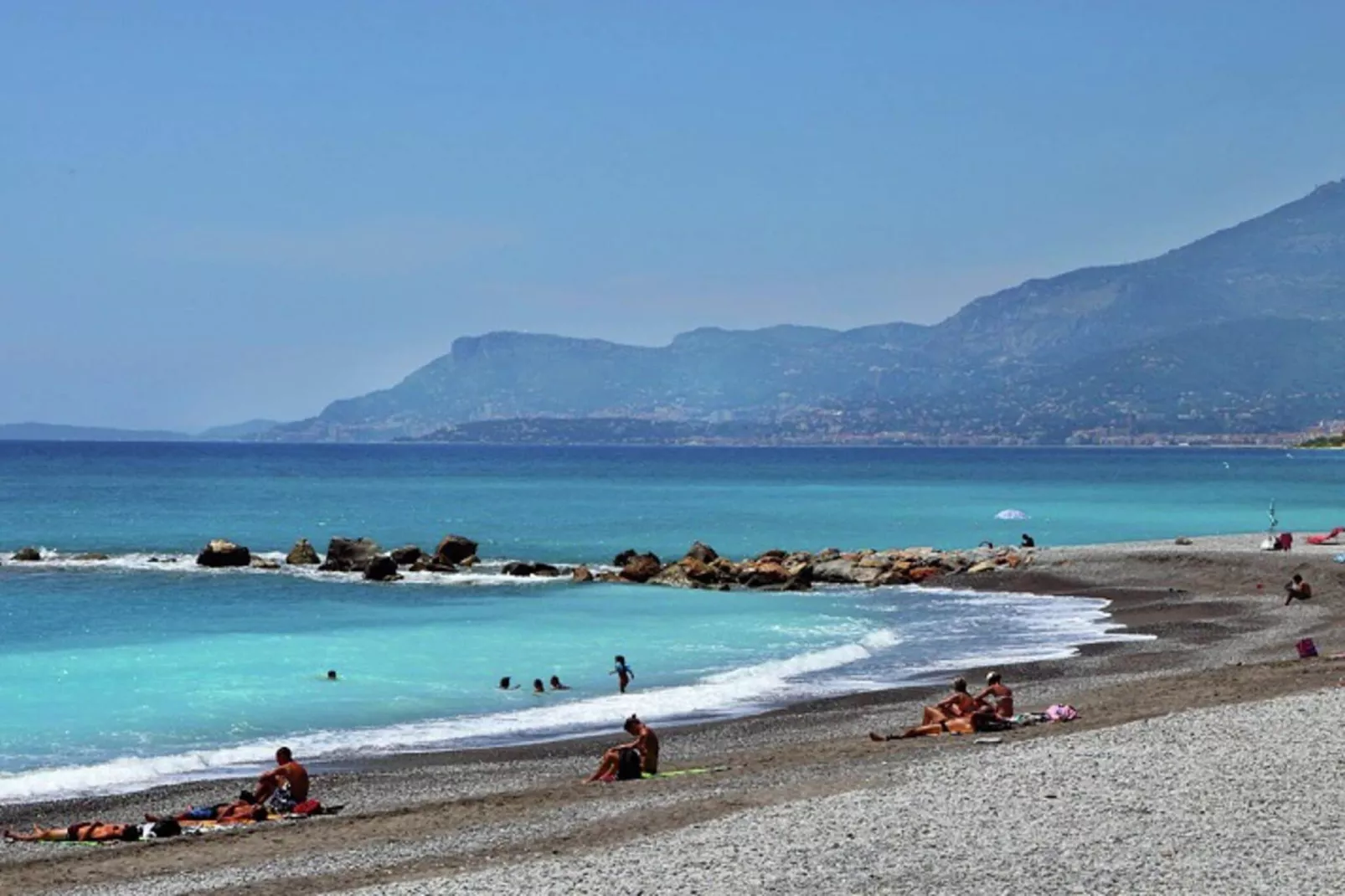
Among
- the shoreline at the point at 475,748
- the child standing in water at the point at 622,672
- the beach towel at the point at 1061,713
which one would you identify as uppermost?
the beach towel at the point at 1061,713

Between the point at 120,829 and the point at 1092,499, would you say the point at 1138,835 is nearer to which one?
the point at 120,829

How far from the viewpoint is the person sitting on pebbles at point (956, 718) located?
842 inches

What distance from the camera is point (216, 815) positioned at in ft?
58.9

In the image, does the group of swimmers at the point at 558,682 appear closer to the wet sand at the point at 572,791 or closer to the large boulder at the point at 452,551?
the wet sand at the point at 572,791

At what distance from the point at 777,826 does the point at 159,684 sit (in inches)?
745

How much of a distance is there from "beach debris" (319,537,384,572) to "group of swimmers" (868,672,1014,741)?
37.9 metres

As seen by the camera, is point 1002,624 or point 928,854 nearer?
point 928,854

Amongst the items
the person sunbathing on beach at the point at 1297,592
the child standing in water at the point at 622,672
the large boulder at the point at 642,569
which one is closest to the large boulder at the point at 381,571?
the large boulder at the point at 642,569

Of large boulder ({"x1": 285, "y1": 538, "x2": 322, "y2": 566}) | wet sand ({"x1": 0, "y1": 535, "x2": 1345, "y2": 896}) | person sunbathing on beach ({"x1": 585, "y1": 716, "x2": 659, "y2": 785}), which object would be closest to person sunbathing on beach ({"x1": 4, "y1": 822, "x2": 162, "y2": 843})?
wet sand ({"x1": 0, "y1": 535, "x2": 1345, "y2": 896})

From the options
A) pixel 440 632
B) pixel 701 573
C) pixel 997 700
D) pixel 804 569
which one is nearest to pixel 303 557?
pixel 701 573

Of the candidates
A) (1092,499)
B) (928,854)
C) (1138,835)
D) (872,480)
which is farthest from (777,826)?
(872,480)

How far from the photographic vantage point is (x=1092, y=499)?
106 metres

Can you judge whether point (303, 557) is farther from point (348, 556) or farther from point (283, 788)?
point (283, 788)

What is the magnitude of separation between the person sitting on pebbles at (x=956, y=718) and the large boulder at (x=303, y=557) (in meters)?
41.1
